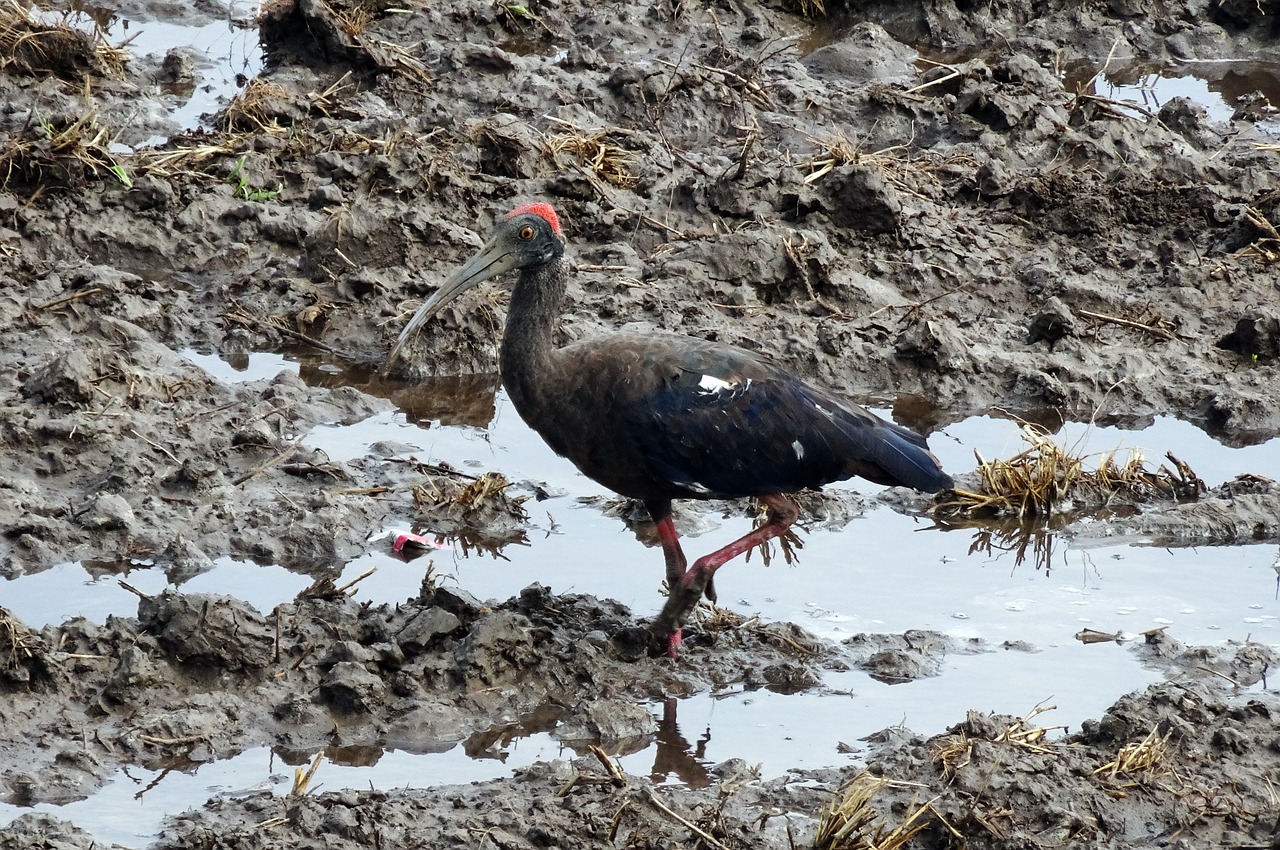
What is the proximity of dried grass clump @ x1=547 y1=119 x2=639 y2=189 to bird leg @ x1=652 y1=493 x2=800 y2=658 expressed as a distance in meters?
4.36

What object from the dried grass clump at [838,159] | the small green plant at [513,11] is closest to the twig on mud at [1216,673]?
the dried grass clump at [838,159]

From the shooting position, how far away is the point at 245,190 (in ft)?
35.8

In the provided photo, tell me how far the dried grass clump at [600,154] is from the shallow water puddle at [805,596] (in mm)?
2278

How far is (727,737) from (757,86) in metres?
7.52

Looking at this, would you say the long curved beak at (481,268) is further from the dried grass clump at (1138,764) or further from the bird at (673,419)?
the dried grass clump at (1138,764)

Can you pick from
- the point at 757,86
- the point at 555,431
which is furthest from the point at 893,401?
the point at 757,86

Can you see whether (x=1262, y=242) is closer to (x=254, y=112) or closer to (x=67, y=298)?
(x=254, y=112)

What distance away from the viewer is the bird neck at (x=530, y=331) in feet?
23.6

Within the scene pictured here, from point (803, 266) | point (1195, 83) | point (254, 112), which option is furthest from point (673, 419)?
point (1195, 83)

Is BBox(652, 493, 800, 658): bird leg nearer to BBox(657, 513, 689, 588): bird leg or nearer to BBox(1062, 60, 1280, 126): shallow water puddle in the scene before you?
BBox(657, 513, 689, 588): bird leg

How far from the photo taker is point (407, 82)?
12930 millimetres

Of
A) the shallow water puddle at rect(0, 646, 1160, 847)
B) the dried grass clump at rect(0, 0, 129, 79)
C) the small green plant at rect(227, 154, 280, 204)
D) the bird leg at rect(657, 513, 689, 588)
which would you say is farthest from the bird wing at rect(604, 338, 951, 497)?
the dried grass clump at rect(0, 0, 129, 79)

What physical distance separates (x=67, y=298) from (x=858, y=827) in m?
5.70

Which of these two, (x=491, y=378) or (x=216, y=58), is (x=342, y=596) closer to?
(x=491, y=378)
